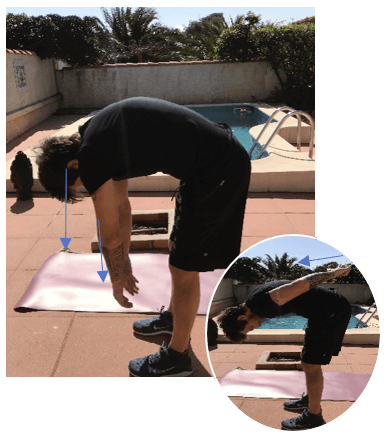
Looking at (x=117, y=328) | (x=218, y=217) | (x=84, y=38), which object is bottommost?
(x=117, y=328)

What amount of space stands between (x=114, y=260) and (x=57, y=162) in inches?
22.5

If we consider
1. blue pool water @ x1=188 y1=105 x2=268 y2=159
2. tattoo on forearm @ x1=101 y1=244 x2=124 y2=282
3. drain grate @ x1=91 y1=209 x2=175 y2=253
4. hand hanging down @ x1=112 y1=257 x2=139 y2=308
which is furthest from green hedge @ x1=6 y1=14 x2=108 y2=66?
tattoo on forearm @ x1=101 y1=244 x2=124 y2=282

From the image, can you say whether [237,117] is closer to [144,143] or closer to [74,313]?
[74,313]

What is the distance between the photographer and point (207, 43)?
16750 millimetres

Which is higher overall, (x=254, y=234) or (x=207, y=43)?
(x=207, y=43)

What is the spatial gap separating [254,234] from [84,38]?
11.1 meters

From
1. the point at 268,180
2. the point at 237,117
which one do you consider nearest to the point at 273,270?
the point at 268,180

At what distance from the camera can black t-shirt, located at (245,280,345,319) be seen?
A: 1.69m

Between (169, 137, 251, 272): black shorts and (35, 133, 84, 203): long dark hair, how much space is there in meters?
0.57

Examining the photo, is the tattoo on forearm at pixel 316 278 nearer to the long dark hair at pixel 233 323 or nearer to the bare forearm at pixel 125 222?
the long dark hair at pixel 233 323

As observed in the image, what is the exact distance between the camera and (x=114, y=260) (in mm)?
2219

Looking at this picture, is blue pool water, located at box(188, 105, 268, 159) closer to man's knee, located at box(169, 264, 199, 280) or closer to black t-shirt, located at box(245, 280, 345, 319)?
man's knee, located at box(169, 264, 199, 280)
